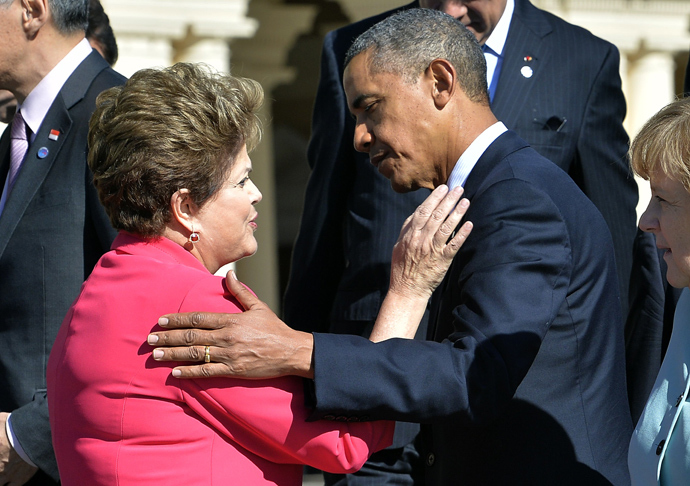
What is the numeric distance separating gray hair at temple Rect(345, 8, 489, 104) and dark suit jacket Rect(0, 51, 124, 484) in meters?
0.92

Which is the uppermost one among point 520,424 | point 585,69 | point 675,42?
point 585,69

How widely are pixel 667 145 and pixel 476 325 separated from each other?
60cm

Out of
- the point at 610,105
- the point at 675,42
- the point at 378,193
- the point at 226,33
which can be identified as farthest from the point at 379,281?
the point at 675,42

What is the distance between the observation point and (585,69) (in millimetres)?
3496

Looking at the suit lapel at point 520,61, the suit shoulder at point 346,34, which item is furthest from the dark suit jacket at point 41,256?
the suit lapel at point 520,61

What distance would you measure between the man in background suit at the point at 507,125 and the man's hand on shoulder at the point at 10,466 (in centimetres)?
108

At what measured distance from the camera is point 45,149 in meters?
2.85

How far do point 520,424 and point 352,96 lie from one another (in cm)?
95

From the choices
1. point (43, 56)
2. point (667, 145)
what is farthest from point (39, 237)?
point (667, 145)

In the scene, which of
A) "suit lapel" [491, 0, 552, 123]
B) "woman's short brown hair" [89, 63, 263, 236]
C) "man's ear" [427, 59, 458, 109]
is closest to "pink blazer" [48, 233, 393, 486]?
"woman's short brown hair" [89, 63, 263, 236]

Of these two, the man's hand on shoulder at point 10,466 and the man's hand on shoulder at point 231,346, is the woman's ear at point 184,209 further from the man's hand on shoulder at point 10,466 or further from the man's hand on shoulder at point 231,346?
the man's hand on shoulder at point 10,466

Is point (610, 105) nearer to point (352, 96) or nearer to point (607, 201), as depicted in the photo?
point (607, 201)

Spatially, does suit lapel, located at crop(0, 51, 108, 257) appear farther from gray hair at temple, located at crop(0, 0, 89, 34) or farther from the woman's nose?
the woman's nose

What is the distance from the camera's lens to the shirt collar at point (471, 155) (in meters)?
2.36
